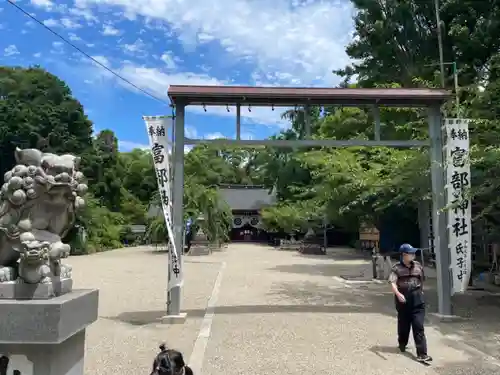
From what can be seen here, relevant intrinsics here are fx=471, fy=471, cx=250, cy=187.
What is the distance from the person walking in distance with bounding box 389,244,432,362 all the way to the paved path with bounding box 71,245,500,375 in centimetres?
29

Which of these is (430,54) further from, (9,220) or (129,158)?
(129,158)

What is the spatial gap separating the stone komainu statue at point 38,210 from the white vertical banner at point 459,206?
7207 mm

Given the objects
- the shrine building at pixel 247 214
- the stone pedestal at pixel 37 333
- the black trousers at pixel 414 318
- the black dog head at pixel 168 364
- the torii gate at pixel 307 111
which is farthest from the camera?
the shrine building at pixel 247 214

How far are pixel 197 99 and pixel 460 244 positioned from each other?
18.8 feet

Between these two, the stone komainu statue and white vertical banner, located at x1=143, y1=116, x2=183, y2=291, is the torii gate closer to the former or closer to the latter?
white vertical banner, located at x1=143, y1=116, x2=183, y2=291

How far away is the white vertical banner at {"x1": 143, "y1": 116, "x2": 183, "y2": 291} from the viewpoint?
8812 mm

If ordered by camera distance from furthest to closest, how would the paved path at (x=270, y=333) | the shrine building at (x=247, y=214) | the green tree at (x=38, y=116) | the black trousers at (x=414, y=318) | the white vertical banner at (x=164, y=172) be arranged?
the shrine building at (x=247, y=214), the green tree at (x=38, y=116), the white vertical banner at (x=164, y=172), the black trousers at (x=414, y=318), the paved path at (x=270, y=333)

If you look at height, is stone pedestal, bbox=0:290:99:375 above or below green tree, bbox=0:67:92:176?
below

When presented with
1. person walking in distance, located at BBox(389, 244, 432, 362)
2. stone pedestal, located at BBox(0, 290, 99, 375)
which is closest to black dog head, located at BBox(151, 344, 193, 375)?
stone pedestal, located at BBox(0, 290, 99, 375)

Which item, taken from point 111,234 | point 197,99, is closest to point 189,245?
point 111,234

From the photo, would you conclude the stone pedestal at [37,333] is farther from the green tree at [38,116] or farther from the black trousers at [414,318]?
the green tree at [38,116]

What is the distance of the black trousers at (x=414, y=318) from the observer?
20.8ft

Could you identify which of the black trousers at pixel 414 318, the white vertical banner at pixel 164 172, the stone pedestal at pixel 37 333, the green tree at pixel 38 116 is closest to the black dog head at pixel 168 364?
the stone pedestal at pixel 37 333

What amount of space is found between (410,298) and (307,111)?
4.42 metres
